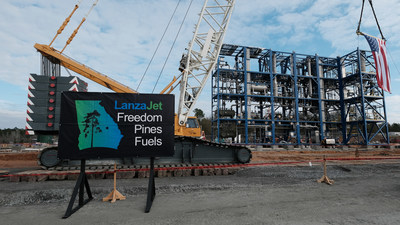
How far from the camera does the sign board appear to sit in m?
5.06

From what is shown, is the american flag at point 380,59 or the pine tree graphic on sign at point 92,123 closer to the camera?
the pine tree graphic on sign at point 92,123

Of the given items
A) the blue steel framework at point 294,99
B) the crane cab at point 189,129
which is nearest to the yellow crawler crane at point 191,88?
the crane cab at point 189,129

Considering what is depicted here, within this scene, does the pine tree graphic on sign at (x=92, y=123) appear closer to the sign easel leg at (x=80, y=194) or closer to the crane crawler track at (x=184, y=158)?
the sign easel leg at (x=80, y=194)

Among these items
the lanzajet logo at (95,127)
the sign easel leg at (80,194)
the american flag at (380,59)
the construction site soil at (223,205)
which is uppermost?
Result: the american flag at (380,59)

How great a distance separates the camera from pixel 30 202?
5.63 meters

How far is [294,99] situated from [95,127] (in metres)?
35.6

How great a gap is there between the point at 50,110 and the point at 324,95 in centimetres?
3996

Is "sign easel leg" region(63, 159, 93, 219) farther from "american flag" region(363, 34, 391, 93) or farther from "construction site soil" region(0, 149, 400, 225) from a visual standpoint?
"american flag" region(363, 34, 391, 93)

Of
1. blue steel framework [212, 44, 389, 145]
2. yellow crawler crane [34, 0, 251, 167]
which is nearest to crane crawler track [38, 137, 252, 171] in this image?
yellow crawler crane [34, 0, 251, 167]

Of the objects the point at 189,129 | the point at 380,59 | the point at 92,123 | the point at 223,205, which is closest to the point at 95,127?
the point at 92,123

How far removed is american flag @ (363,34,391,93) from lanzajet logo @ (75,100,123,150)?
96.7ft

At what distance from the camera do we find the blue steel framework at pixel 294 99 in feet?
109

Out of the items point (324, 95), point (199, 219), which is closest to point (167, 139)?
point (199, 219)

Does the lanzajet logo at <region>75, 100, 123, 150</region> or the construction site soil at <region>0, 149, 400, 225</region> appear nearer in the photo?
the construction site soil at <region>0, 149, 400, 225</region>
